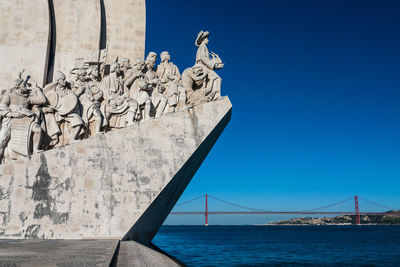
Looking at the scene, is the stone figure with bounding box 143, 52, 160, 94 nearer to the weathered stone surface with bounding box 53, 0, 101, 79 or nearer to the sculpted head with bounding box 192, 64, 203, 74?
the sculpted head with bounding box 192, 64, 203, 74

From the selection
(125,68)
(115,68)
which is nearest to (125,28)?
(125,68)

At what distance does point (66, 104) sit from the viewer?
270 inches

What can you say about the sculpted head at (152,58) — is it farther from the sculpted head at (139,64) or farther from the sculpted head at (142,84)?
the sculpted head at (142,84)

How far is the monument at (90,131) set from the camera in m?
5.77

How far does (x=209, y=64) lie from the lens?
8000mm

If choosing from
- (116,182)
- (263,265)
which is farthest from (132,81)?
(263,265)

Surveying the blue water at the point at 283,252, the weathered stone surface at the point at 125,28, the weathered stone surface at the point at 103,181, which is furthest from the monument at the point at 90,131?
the blue water at the point at 283,252

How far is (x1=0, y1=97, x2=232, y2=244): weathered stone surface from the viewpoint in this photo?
5.72 m

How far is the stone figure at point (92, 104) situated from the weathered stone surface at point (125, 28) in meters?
2.11

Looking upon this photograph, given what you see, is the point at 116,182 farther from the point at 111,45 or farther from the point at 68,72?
the point at 111,45

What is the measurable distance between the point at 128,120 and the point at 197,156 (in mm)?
1369

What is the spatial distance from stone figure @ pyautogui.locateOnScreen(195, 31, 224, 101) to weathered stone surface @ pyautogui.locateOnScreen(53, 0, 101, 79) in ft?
7.32

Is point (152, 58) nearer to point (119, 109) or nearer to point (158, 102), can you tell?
point (158, 102)

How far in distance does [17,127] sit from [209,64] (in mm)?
3705
